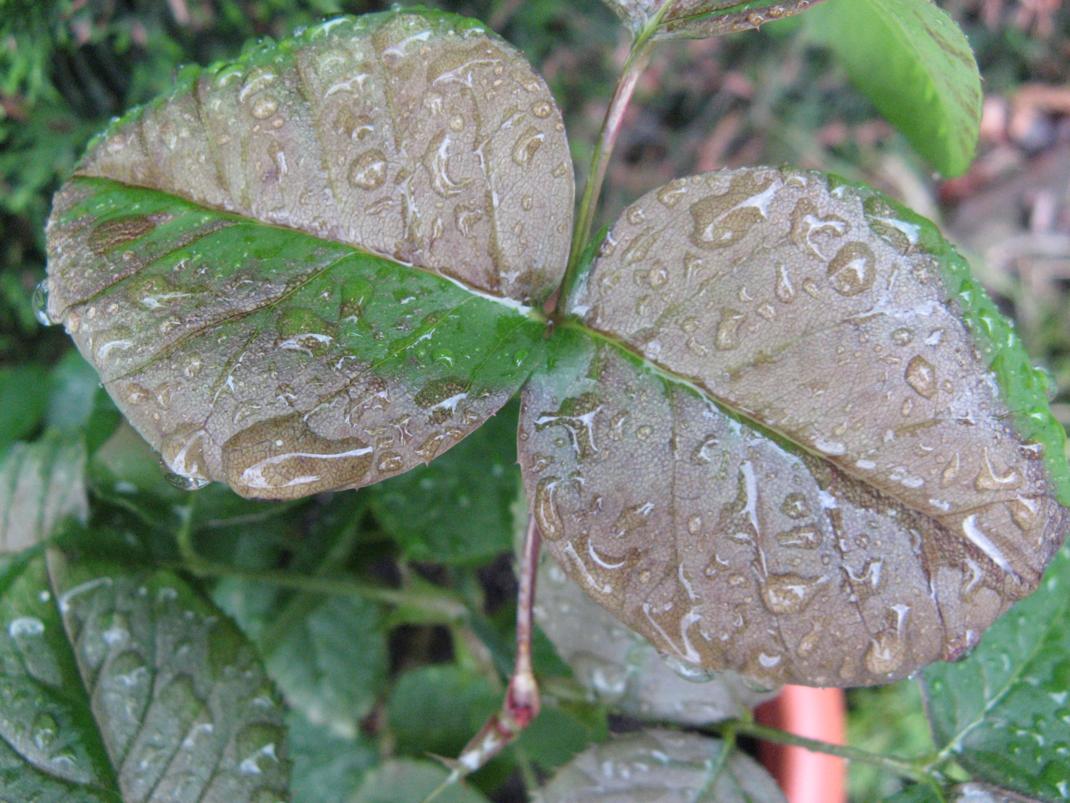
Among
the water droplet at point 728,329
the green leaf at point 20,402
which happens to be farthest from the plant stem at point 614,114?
the green leaf at point 20,402

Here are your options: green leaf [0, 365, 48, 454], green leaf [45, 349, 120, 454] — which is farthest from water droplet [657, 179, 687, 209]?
green leaf [0, 365, 48, 454]

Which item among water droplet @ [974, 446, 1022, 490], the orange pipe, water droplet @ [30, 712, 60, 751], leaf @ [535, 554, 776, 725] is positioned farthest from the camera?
the orange pipe

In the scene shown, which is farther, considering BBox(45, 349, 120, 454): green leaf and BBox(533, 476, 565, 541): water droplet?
BBox(45, 349, 120, 454): green leaf

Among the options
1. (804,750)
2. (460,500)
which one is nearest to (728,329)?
(460,500)

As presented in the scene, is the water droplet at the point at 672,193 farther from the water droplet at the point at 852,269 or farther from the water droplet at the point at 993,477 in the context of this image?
the water droplet at the point at 993,477

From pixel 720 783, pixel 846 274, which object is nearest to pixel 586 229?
pixel 846 274

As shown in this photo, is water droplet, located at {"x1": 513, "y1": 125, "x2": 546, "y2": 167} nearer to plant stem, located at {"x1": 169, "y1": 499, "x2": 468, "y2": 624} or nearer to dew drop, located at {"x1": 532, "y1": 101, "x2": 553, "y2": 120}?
dew drop, located at {"x1": 532, "y1": 101, "x2": 553, "y2": 120}
